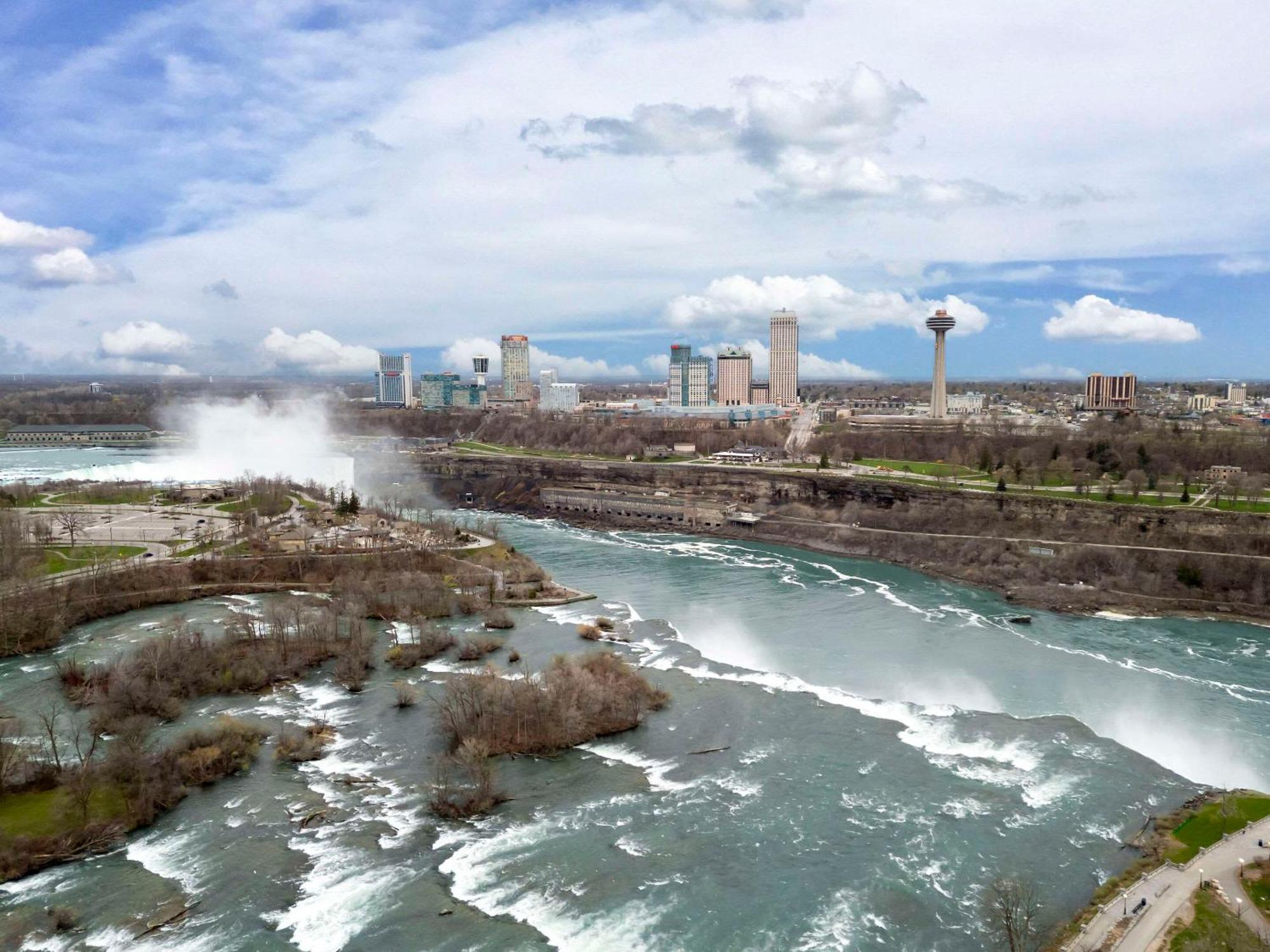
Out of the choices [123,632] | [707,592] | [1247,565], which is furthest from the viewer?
[707,592]

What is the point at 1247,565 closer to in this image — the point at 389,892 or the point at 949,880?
the point at 949,880

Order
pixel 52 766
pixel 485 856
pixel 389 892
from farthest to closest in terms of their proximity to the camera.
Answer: pixel 52 766 → pixel 485 856 → pixel 389 892

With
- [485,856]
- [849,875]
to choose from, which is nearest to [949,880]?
[849,875]

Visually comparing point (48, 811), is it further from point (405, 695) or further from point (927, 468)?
point (927, 468)

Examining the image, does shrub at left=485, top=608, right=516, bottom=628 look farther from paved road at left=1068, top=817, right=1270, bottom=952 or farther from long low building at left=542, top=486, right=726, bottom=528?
long low building at left=542, top=486, right=726, bottom=528

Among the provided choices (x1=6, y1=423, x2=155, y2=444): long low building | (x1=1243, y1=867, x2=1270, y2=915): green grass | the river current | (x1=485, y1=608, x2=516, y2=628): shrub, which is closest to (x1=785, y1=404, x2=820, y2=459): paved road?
(x1=485, y1=608, x2=516, y2=628): shrub

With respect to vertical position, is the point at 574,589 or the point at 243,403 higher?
the point at 243,403

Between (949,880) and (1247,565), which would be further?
(1247,565)
